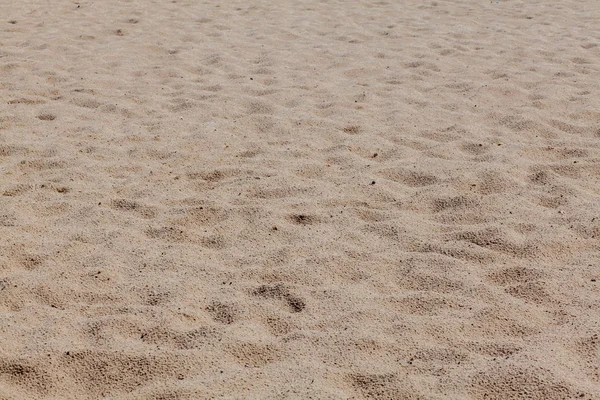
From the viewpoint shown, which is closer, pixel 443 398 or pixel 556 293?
pixel 443 398

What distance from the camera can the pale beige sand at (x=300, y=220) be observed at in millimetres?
2402

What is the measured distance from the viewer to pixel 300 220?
11.1 ft

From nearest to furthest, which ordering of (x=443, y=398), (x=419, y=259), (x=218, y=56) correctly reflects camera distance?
(x=443, y=398), (x=419, y=259), (x=218, y=56)

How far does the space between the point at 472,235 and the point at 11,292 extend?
1.76 meters

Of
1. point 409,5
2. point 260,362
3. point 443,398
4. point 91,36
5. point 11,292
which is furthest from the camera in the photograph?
point 409,5

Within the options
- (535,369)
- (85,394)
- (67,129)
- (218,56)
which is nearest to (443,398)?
(535,369)

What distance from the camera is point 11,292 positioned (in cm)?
278

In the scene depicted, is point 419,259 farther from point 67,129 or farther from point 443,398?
point 67,129

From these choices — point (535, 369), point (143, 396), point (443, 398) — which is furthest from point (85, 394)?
point (535, 369)

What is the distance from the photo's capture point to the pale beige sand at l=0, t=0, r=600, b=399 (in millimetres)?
2402

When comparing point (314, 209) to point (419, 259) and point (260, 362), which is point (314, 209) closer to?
point (419, 259)

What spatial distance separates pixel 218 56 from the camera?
235 inches

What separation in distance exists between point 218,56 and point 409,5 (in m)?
2.66

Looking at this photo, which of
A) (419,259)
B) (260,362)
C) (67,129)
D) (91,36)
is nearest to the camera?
(260,362)
